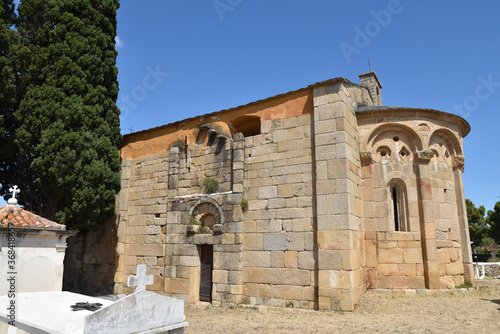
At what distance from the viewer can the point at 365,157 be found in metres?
9.73

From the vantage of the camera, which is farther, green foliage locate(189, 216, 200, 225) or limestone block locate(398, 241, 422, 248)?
green foliage locate(189, 216, 200, 225)

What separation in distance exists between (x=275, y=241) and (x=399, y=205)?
3522mm

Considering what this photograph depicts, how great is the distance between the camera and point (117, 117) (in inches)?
469

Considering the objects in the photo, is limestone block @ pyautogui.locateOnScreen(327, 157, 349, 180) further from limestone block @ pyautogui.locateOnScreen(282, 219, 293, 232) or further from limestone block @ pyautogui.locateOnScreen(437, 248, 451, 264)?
limestone block @ pyautogui.locateOnScreen(437, 248, 451, 264)

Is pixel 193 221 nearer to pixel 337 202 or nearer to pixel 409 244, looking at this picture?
pixel 337 202

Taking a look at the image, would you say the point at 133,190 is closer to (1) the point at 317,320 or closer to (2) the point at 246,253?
(2) the point at 246,253

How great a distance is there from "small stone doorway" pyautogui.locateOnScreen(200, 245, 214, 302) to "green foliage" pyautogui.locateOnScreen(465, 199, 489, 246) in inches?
1127

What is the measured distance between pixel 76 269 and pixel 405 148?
38.3ft

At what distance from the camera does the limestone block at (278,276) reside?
28.1 ft

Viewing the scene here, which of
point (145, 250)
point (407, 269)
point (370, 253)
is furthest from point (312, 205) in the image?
point (145, 250)

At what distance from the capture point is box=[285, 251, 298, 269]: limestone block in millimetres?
8719

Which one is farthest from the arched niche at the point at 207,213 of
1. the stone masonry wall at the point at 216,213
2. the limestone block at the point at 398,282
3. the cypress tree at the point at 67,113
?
the limestone block at the point at 398,282

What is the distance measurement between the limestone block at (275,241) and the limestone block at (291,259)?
0.60 feet

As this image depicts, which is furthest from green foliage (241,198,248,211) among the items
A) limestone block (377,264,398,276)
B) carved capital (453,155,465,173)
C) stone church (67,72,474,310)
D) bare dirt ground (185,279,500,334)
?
carved capital (453,155,465,173)
